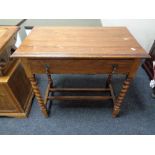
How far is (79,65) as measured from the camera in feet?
3.01

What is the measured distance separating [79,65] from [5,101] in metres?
0.76

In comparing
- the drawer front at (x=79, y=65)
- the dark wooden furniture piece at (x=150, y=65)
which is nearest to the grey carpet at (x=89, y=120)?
the dark wooden furniture piece at (x=150, y=65)

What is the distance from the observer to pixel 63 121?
1355 millimetres

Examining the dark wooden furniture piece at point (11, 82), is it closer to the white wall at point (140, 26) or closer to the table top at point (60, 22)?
the table top at point (60, 22)

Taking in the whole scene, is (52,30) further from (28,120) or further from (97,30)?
(28,120)

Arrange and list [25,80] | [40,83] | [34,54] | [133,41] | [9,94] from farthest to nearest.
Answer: [40,83]
[25,80]
[9,94]
[133,41]
[34,54]

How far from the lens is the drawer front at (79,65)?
35.2 inches

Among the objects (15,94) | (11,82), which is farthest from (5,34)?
(15,94)

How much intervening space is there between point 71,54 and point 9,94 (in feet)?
2.14

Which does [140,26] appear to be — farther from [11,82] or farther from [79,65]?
[11,82]

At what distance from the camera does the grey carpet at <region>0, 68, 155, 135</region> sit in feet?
4.21

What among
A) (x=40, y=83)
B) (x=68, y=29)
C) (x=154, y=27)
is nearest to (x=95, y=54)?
(x=68, y=29)

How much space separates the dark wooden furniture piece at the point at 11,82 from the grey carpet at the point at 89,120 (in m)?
0.11

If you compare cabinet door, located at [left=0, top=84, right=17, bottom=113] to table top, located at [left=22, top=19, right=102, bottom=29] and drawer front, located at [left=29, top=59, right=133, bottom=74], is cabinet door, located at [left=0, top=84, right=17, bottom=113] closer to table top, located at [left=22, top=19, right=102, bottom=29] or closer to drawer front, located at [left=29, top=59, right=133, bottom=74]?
drawer front, located at [left=29, top=59, right=133, bottom=74]
